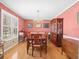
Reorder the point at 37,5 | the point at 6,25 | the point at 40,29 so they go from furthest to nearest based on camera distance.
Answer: the point at 40,29
the point at 6,25
the point at 37,5

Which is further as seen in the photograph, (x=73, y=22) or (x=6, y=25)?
(x=6, y=25)

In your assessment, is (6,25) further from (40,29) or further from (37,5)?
(40,29)

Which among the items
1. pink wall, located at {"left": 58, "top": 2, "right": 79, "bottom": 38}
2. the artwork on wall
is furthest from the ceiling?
the artwork on wall

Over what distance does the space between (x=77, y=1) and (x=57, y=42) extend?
12.2 ft

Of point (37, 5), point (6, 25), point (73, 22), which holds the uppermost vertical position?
point (37, 5)

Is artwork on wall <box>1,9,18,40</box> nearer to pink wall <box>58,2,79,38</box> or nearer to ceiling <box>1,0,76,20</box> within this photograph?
ceiling <box>1,0,76,20</box>

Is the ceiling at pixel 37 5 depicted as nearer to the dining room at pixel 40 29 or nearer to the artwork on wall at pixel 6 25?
the dining room at pixel 40 29

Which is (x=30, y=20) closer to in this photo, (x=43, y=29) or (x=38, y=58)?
(x=43, y=29)

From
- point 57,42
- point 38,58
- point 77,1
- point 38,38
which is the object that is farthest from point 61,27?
point 38,58

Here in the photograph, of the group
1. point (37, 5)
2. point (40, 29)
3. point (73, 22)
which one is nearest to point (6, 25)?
point (37, 5)

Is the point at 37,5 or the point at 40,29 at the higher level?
the point at 37,5

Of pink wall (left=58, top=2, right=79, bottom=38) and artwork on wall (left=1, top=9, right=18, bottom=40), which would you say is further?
artwork on wall (left=1, top=9, right=18, bottom=40)

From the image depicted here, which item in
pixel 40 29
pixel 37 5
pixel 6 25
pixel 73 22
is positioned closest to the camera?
pixel 73 22

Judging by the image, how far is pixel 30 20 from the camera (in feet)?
46.2
